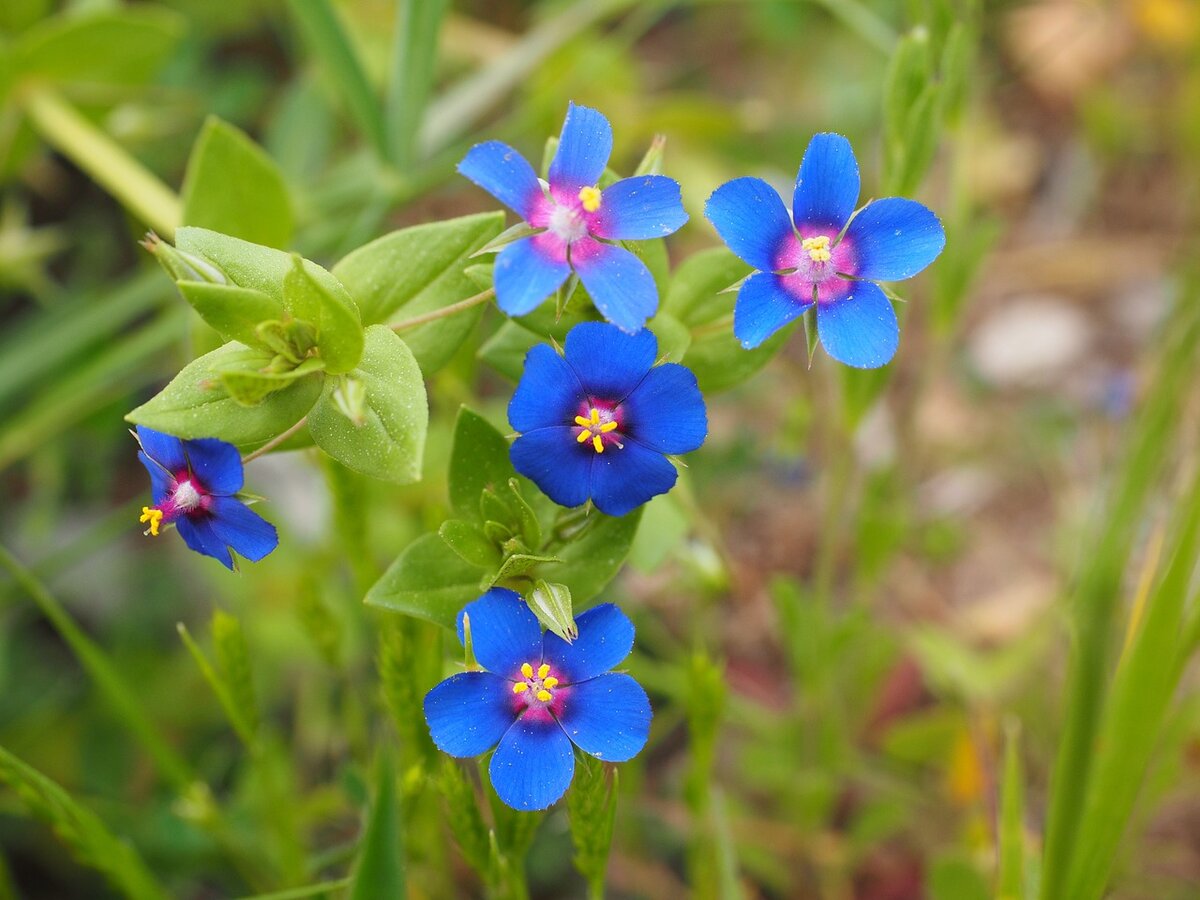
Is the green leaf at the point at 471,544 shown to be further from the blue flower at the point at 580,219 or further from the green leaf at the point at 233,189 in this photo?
the green leaf at the point at 233,189

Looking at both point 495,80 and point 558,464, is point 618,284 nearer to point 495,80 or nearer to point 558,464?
point 558,464

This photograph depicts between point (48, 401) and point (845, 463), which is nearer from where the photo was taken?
point (845, 463)

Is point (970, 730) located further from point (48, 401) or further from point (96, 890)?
point (48, 401)

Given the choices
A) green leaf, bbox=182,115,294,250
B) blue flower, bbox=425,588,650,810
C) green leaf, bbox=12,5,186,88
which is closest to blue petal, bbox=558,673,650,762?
blue flower, bbox=425,588,650,810

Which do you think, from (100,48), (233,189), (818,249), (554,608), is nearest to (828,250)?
(818,249)

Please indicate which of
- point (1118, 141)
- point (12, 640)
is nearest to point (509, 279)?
point (12, 640)

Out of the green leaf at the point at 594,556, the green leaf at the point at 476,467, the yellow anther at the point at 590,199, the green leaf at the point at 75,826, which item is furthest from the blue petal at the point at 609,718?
the green leaf at the point at 75,826
